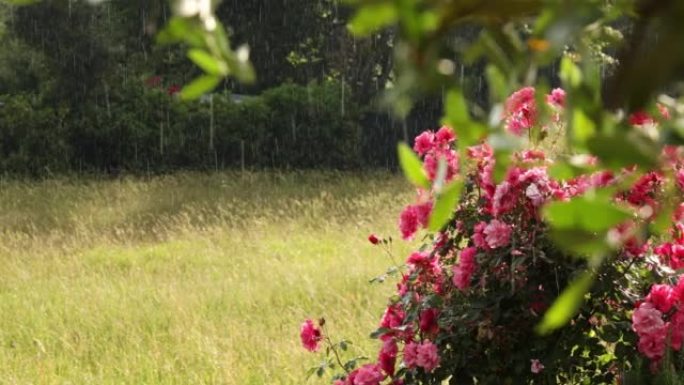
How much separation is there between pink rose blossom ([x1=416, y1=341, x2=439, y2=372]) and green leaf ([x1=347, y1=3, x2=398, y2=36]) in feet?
9.57

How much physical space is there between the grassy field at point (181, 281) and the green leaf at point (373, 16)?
5.23 m

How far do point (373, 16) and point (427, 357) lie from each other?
2.98m

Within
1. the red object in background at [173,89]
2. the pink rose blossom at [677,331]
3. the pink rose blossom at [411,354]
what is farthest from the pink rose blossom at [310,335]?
the red object in background at [173,89]

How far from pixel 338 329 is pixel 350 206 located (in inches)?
261

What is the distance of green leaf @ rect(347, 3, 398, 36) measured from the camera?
772 mm

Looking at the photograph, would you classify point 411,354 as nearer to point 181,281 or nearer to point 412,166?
point 412,166

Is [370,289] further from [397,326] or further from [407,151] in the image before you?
[407,151]

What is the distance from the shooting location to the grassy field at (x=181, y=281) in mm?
6695

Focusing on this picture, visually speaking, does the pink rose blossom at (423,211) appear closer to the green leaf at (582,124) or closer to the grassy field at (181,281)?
the grassy field at (181,281)

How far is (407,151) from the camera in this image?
0.97 metres

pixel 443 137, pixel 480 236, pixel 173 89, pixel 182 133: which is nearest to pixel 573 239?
pixel 480 236

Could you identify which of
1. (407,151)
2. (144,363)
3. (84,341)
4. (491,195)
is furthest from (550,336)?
(84,341)

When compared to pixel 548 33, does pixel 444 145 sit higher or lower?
lower

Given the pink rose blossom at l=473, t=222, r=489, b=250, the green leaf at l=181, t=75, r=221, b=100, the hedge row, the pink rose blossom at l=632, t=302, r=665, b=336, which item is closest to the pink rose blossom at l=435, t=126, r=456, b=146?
the pink rose blossom at l=473, t=222, r=489, b=250
